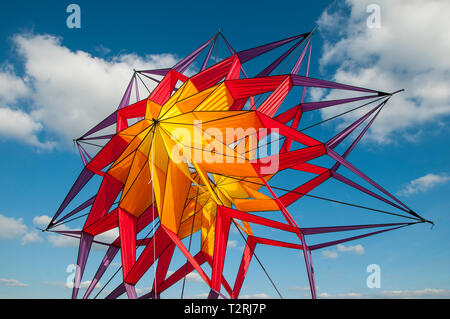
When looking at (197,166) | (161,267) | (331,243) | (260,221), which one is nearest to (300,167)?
(331,243)

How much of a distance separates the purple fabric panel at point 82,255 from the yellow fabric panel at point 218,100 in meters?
10.1

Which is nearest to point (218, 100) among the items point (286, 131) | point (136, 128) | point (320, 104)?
point (286, 131)

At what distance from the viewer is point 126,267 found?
17.2 m

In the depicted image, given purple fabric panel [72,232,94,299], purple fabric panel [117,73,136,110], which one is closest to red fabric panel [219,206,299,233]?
purple fabric panel [72,232,94,299]

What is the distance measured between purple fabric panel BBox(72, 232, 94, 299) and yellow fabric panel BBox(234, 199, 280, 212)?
29.7ft

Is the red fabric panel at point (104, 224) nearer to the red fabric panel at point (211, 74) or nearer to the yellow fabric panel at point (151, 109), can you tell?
the yellow fabric panel at point (151, 109)

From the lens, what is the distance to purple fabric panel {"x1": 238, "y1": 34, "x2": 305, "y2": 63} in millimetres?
20006

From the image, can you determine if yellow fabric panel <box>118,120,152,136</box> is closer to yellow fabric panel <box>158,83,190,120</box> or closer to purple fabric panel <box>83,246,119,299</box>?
yellow fabric panel <box>158,83,190,120</box>

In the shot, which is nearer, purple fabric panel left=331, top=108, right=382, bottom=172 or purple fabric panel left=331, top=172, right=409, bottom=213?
purple fabric panel left=331, top=172, right=409, bottom=213

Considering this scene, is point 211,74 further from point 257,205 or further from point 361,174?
point 361,174

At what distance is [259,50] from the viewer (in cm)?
2022

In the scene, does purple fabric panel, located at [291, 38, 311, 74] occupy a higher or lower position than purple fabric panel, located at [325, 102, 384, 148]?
higher
